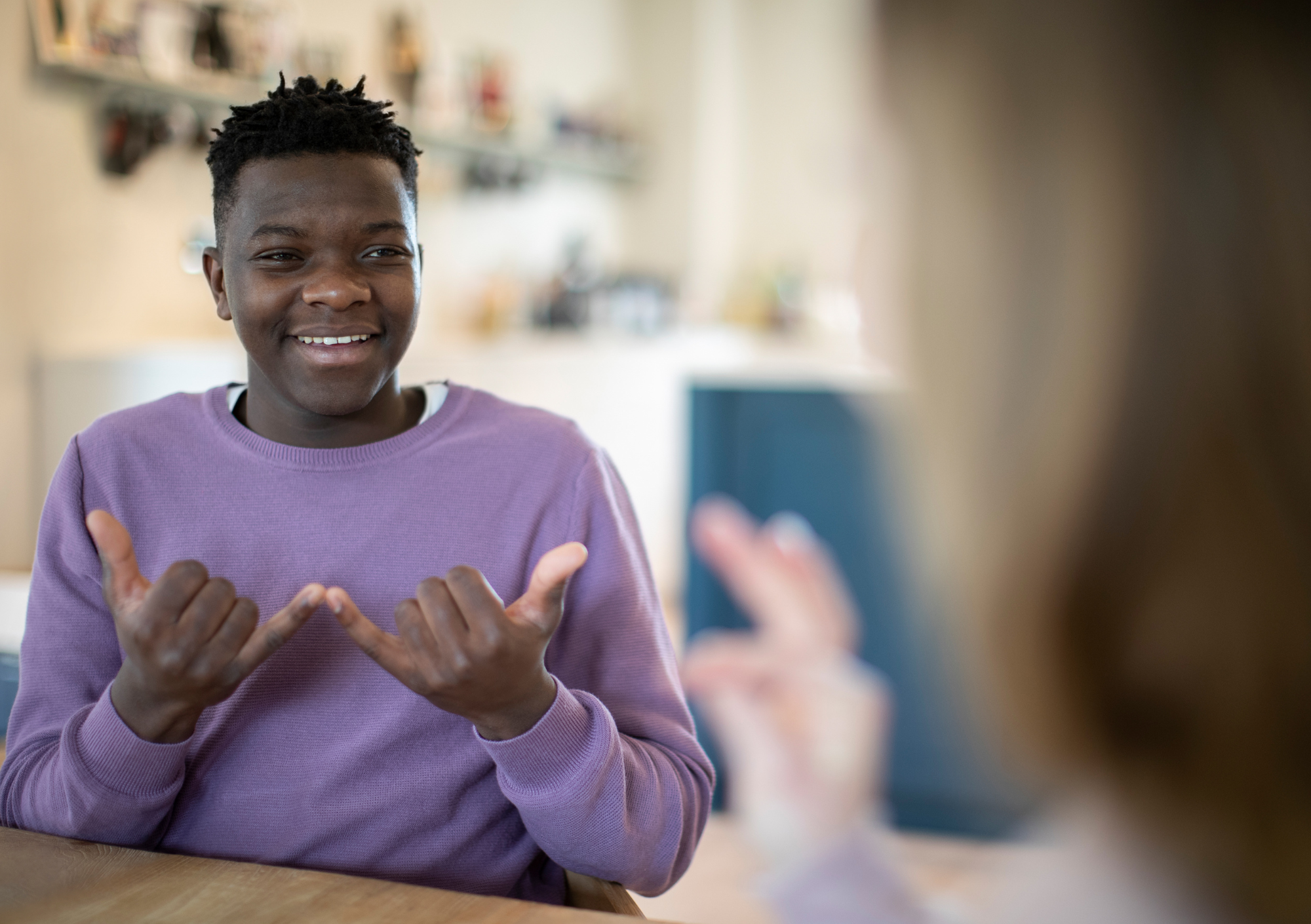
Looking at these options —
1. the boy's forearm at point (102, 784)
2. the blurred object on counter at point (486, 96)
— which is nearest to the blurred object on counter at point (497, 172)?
the blurred object on counter at point (486, 96)

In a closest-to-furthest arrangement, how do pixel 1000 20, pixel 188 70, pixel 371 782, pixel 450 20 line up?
pixel 1000 20 < pixel 371 782 < pixel 188 70 < pixel 450 20

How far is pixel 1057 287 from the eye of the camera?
0.25m

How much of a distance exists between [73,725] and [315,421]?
Result: 33cm

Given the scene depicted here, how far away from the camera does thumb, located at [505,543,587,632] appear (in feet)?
2.41

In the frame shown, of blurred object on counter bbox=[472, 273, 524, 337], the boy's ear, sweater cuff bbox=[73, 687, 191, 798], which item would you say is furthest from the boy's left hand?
blurred object on counter bbox=[472, 273, 524, 337]

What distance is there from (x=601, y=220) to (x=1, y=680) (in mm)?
3868

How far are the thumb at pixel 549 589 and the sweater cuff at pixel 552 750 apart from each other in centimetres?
8

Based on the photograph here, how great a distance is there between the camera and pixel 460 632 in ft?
2.41

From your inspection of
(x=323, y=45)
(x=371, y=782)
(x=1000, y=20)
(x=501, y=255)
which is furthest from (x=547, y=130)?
(x=1000, y=20)

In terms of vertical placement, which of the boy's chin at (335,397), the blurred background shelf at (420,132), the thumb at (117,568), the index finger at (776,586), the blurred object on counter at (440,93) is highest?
the blurred object on counter at (440,93)

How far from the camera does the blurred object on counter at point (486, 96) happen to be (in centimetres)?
381

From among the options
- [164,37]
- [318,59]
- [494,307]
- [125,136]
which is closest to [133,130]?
[125,136]

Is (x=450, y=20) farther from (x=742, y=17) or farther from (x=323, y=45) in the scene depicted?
(x=742, y=17)

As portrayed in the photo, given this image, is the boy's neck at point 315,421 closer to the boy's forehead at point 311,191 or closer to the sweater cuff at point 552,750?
the boy's forehead at point 311,191
